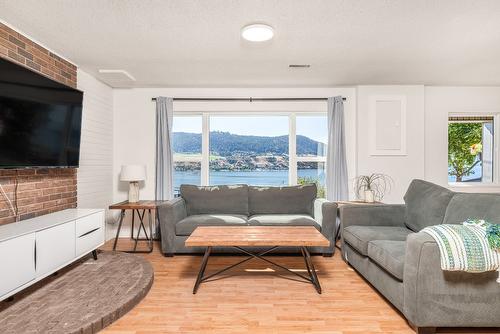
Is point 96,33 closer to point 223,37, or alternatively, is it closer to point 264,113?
point 223,37

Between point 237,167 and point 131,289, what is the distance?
100 inches

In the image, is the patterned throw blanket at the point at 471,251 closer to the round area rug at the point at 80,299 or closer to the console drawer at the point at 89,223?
the round area rug at the point at 80,299

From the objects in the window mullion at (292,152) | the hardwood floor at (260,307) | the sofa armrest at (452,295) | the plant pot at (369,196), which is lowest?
the hardwood floor at (260,307)

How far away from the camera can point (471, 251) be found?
1802 mm

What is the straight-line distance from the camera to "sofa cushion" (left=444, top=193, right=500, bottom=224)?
220 cm

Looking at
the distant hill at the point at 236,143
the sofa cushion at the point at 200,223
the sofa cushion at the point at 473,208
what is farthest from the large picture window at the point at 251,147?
the sofa cushion at the point at 473,208

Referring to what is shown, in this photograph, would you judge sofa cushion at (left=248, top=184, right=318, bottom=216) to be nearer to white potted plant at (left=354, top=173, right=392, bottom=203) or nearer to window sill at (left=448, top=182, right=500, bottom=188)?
white potted plant at (left=354, top=173, right=392, bottom=203)

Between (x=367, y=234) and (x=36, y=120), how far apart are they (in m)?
3.29

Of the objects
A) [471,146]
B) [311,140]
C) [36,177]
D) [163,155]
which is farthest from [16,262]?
[471,146]

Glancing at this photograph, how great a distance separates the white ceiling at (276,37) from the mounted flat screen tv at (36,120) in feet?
1.58

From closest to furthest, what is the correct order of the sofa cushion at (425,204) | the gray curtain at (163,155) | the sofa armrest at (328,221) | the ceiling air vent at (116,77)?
the sofa cushion at (425,204) → the sofa armrest at (328,221) → the ceiling air vent at (116,77) → the gray curtain at (163,155)

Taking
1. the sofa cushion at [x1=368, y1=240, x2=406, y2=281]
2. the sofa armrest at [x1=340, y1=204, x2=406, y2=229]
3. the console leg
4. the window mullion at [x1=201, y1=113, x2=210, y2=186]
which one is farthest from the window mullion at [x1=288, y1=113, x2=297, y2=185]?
the console leg

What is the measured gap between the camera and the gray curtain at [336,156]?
432cm

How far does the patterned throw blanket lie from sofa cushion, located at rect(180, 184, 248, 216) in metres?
2.57
